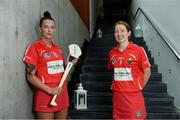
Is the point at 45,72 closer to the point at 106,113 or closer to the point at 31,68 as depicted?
the point at 31,68

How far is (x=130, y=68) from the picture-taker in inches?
98.0

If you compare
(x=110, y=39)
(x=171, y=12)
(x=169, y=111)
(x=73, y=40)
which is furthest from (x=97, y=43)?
(x=169, y=111)

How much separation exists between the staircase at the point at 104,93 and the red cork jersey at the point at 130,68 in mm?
1253

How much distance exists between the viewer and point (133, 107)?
95.0 inches

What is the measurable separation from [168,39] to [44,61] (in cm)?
217

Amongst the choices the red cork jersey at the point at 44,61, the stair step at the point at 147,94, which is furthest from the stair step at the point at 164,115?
the red cork jersey at the point at 44,61

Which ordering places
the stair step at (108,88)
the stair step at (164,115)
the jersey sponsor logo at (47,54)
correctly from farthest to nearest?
the stair step at (108,88), the stair step at (164,115), the jersey sponsor logo at (47,54)

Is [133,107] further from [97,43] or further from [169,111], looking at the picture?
[97,43]

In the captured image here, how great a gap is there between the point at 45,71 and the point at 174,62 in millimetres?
2058

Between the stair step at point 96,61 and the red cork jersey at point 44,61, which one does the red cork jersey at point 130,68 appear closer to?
→ the red cork jersey at point 44,61

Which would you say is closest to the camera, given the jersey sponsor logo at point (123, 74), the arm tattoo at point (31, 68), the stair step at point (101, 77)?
the arm tattoo at point (31, 68)

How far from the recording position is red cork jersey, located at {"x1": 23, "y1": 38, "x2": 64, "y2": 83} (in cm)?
232

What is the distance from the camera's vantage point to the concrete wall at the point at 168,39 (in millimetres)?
3717

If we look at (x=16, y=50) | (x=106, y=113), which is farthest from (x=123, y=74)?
(x=106, y=113)
